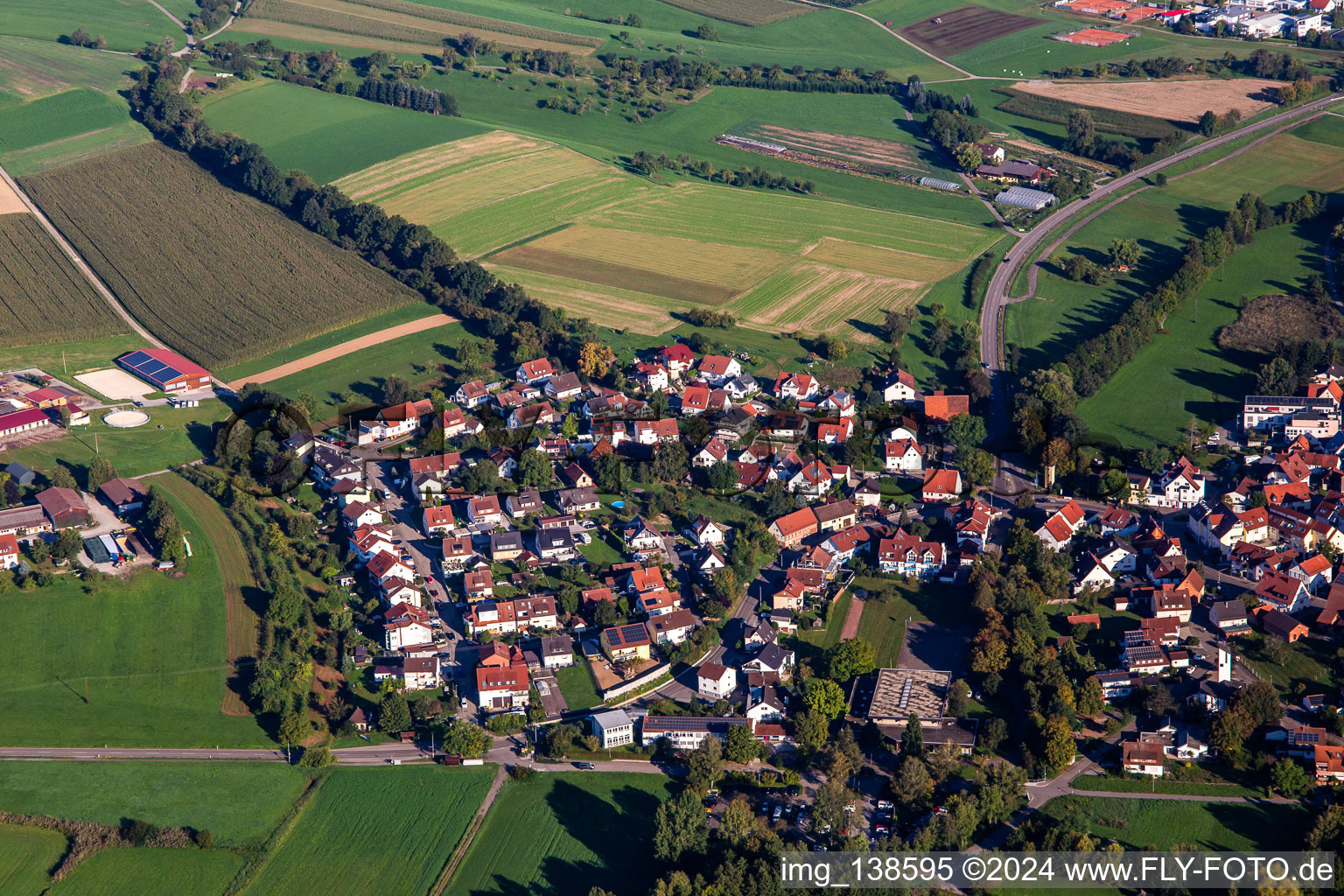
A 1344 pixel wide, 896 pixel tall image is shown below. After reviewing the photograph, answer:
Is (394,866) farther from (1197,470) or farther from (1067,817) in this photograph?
(1197,470)

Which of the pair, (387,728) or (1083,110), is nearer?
(387,728)

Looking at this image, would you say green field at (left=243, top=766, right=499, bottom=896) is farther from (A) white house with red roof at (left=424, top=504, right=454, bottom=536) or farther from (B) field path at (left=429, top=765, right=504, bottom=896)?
(A) white house with red roof at (left=424, top=504, right=454, bottom=536)

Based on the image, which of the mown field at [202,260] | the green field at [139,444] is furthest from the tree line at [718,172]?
the green field at [139,444]

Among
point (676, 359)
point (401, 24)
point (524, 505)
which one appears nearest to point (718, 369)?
point (676, 359)

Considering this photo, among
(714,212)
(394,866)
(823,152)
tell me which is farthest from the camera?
(823,152)

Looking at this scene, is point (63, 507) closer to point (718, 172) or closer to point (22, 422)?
point (22, 422)

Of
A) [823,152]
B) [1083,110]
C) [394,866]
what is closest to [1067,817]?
[394,866]
